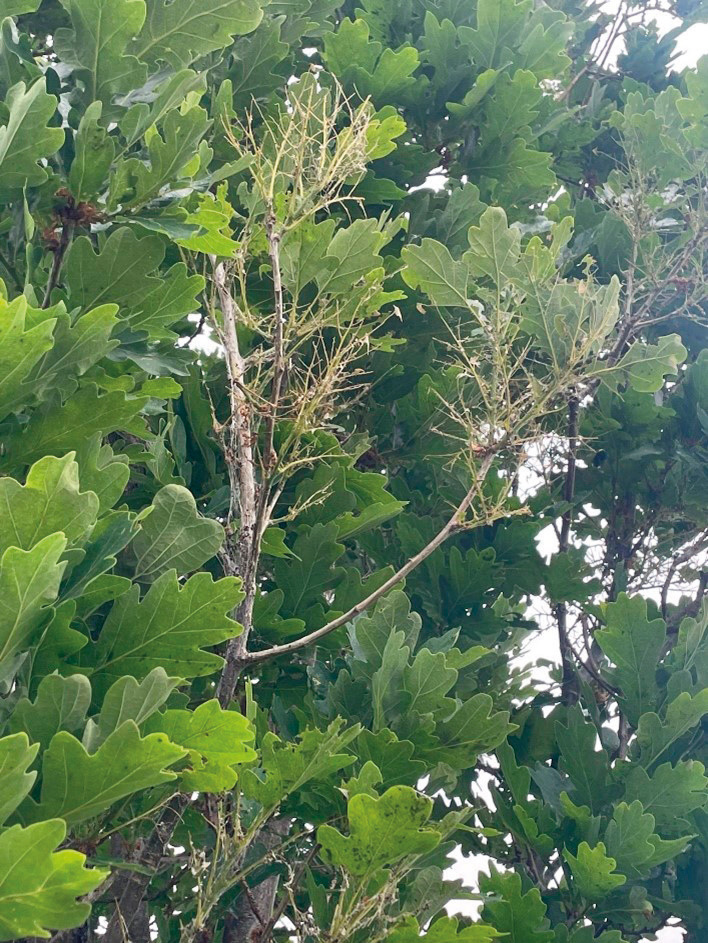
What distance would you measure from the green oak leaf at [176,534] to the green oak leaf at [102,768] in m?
0.54

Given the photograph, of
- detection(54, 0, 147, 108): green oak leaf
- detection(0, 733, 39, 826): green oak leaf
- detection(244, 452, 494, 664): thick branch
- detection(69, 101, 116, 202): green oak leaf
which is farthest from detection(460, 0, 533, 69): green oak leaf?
detection(0, 733, 39, 826): green oak leaf

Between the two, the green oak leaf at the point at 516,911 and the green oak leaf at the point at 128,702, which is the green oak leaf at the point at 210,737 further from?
the green oak leaf at the point at 516,911

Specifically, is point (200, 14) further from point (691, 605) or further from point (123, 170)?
point (691, 605)

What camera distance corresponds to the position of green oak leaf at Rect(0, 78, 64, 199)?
2.01 meters

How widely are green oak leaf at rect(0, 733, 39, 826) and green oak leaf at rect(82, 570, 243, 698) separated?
463mm

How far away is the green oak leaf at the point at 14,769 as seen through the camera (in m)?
1.43

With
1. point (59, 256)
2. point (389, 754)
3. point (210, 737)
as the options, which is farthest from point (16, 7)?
point (389, 754)

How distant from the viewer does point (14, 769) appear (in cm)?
143

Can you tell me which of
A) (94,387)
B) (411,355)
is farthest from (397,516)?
(94,387)

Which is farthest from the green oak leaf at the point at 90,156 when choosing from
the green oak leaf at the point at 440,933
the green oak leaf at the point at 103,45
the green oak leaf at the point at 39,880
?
the green oak leaf at the point at 440,933

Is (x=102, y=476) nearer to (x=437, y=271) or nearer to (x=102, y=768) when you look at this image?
(x=102, y=768)

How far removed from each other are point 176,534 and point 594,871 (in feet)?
4.48

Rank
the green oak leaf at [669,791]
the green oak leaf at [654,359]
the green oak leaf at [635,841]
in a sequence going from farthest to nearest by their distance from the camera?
the green oak leaf at [654,359]
the green oak leaf at [669,791]
the green oak leaf at [635,841]

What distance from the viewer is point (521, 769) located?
9.55ft
